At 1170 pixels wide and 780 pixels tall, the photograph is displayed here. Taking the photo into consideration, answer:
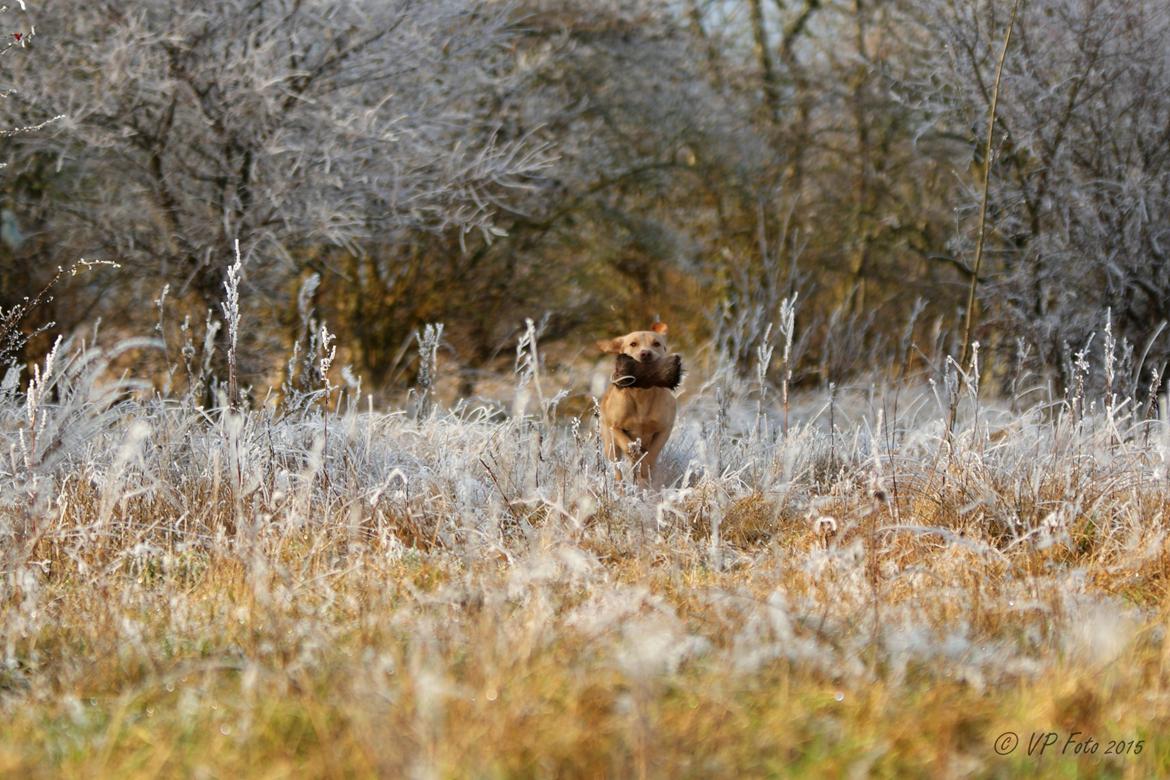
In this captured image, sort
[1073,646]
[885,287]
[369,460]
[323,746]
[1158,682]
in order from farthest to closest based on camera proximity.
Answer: [885,287] < [369,460] < [1073,646] < [1158,682] < [323,746]

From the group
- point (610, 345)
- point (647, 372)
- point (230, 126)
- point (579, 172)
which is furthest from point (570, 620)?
point (579, 172)

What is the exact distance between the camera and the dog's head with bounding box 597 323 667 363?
6074mm

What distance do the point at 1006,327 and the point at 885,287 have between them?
4.50 m

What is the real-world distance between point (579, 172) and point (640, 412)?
23.3 feet

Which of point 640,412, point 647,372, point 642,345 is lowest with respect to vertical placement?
point 640,412

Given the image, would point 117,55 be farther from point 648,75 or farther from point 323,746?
point 323,746

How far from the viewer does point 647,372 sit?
19.8 feet

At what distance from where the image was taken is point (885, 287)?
14727 mm

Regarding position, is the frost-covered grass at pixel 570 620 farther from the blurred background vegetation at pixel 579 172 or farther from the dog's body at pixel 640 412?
the blurred background vegetation at pixel 579 172

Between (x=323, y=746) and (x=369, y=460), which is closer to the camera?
(x=323, y=746)

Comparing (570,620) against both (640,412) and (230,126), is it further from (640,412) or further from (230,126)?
(230,126)

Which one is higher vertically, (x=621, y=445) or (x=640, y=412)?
(x=640, y=412)

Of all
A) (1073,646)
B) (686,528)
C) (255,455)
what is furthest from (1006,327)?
(1073,646)

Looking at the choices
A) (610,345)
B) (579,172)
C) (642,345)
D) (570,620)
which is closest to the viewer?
(570,620)
